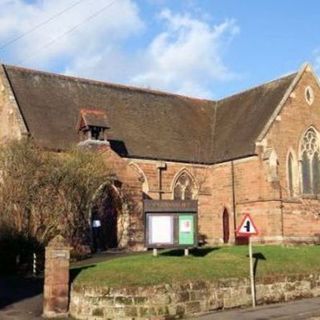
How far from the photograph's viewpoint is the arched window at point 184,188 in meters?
39.3

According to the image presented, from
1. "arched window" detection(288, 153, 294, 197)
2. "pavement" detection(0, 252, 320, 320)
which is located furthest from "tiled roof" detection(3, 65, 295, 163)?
"pavement" detection(0, 252, 320, 320)

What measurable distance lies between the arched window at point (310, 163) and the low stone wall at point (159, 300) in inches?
921

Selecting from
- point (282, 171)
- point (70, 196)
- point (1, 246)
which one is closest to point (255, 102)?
point (282, 171)

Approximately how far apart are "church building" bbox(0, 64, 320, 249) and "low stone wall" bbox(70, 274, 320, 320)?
628 inches

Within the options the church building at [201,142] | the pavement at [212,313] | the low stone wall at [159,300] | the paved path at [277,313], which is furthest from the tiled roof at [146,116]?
the paved path at [277,313]

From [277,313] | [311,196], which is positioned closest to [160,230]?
[277,313]

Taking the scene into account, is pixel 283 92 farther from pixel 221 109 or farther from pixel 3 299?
pixel 3 299

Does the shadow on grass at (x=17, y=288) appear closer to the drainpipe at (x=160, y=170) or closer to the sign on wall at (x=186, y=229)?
the sign on wall at (x=186, y=229)

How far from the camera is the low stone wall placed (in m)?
15.5

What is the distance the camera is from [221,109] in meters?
46.1

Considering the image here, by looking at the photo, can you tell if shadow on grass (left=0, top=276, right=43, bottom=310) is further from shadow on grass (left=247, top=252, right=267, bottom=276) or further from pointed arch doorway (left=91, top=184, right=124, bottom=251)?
pointed arch doorway (left=91, top=184, right=124, bottom=251)

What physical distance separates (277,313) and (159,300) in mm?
3115

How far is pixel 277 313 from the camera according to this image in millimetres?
15695

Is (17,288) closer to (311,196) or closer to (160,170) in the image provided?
(160,170)
